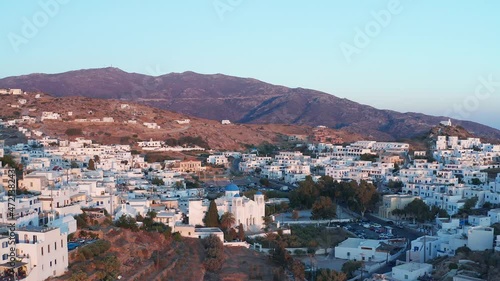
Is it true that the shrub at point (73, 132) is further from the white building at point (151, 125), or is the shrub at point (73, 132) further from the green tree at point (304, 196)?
the green tree at point (304, 196)

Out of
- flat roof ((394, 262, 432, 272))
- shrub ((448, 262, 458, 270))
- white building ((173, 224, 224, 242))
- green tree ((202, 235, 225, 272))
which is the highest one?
white building ((173, 224, 224, 242))

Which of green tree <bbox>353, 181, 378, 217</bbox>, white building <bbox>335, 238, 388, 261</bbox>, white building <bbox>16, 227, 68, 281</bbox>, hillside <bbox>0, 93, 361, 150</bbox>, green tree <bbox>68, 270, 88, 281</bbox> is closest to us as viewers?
white building <bbox>16, 227, 68, 281</bbox>

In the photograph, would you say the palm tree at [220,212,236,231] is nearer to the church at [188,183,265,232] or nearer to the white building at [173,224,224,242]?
the church at [188,183,265,232]

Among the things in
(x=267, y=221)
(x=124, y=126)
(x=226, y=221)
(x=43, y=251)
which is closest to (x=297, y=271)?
(x=226, y=221)

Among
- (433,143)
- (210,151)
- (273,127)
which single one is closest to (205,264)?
(210,151)

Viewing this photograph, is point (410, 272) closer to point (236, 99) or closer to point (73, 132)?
point (73, 132)

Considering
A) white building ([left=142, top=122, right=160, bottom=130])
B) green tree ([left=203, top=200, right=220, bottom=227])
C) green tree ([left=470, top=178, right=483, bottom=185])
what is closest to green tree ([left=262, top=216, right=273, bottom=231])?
green tree ([left=203, top=200, right=220, bottom=227])

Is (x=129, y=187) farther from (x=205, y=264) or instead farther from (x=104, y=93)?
(x=104, y=93)

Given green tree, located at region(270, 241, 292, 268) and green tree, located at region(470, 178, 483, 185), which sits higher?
green tree, located at region(470, 178, 483, 185)

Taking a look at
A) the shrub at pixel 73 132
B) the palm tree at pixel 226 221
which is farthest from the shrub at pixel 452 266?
the shrub at pixel 73 132
